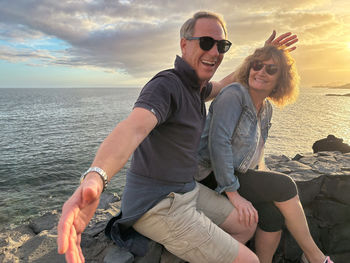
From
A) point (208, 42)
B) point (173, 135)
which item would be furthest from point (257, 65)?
point (173, 135)

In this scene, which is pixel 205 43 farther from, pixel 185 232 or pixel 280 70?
pixel 185 232

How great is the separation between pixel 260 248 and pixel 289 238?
1282 mm

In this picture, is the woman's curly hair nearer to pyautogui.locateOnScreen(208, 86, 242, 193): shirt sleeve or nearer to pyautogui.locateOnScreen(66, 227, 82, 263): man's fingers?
pyautogui.locateOnScreen(208, 86, 242, 193): shirt sleeve

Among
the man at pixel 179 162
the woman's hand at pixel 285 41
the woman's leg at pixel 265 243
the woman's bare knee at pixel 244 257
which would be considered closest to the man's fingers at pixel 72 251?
the man at pixel 179 162

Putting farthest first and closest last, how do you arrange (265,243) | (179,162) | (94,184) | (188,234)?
(265,243) < (179,162) < (188,234) < (94,184)

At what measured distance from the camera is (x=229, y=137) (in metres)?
2.92

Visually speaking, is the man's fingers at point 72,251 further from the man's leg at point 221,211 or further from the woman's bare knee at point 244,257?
the man's leg at point 221,211

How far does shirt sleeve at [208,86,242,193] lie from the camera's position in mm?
2859

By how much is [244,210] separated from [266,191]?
378mm

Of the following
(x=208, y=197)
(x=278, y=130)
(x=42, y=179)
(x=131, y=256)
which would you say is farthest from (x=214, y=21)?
(x=278, y=130)

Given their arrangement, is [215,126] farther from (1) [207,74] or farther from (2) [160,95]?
(2) [160,95]

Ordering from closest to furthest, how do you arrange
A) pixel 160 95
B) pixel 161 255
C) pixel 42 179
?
pixel 160 95, pixel 161 255, pixel 42 179

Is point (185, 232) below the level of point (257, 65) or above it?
below

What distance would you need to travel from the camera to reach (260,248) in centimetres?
327
